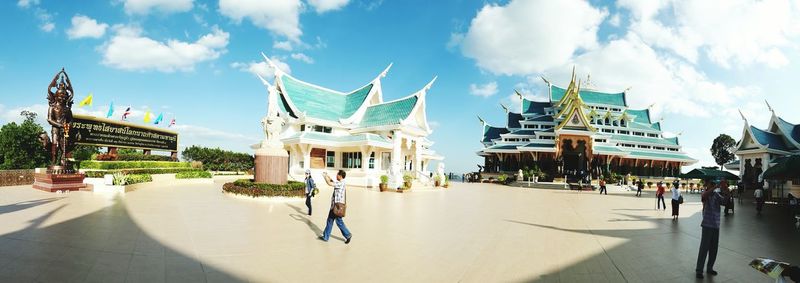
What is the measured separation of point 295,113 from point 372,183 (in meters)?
9.91

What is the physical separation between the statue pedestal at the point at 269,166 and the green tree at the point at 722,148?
7259 cm

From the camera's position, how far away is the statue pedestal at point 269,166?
15.8 m

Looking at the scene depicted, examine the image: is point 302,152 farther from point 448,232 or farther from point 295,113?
point 448,232

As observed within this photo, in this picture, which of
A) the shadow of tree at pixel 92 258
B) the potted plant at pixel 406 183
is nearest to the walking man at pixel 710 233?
the shadow of tree at pixel 92 258

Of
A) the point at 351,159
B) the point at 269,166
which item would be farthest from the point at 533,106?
the point at 269,166

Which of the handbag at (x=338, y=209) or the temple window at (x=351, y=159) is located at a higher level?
the temple window at (x=351, y=159)

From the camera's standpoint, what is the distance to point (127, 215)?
31.3 feet

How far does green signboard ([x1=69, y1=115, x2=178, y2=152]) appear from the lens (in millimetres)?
22016

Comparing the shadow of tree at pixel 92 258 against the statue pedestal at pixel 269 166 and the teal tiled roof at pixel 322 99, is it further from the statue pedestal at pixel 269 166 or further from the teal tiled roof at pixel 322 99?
the teal tiled roof at pixel 322 99

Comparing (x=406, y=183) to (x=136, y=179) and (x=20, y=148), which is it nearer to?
(x=136, y=179)

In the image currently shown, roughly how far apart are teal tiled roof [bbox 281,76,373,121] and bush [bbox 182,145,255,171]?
11.2 metres

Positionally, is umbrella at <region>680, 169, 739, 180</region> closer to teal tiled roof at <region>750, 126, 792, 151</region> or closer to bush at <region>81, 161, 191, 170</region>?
teal tiled roof at <region>750, 126, 792, 151</region>

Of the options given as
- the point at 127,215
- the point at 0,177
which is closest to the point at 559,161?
the point at 127,215

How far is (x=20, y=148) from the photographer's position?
31.1 meters
